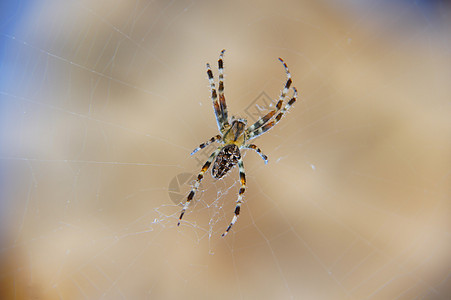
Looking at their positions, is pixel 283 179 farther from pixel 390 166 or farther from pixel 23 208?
pixel 23 208

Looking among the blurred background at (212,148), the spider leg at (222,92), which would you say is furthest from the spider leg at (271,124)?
the blurred background at (212,148)

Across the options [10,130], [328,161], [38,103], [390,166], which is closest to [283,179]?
[328,161]

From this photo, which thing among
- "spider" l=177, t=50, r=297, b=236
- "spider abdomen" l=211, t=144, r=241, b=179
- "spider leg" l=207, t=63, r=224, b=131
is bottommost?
"spider abdomen" l=211, t=144, r=241, b=179

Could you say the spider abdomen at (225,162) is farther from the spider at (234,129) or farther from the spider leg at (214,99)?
the spider leg at (214,99)

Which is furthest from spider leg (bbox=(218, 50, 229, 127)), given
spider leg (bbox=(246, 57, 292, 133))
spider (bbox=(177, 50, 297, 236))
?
spider leg (bbox=(246, 57, 292, 133))

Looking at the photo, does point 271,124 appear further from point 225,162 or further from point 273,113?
point 225,162

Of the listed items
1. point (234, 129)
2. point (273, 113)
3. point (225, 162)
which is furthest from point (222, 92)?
point (225, 162)

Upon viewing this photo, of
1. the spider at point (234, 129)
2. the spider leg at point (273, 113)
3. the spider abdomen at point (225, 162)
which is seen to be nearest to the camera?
the spider abdomen at point (225, 162)

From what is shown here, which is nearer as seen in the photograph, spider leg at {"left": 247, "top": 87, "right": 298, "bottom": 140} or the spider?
the spider

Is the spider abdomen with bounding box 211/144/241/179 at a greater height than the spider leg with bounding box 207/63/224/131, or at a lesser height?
lesser

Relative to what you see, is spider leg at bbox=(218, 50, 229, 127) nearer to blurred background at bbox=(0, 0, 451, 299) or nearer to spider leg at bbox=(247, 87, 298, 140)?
spider leg at bbox=(247, 87, 298, 140)
